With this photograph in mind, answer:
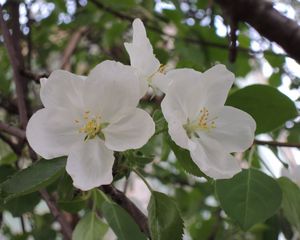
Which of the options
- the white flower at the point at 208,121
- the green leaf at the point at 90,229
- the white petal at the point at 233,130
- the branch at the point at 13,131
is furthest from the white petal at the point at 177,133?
the branch at the point at 13,131

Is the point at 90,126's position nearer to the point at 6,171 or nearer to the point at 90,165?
the point at 90,165

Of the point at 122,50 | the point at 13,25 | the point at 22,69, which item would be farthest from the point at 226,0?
the point at 122,50

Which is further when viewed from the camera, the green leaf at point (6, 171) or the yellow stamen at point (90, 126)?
the green leaf at point (6, 171)

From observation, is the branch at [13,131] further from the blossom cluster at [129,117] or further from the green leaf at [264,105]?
the green leaf at [264,105]

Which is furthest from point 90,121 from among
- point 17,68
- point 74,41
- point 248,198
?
point 74,41

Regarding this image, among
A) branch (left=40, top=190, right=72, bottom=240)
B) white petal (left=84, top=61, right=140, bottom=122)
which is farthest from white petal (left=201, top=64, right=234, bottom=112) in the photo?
branch (left=40, top=190, right=72, bottom=240)
